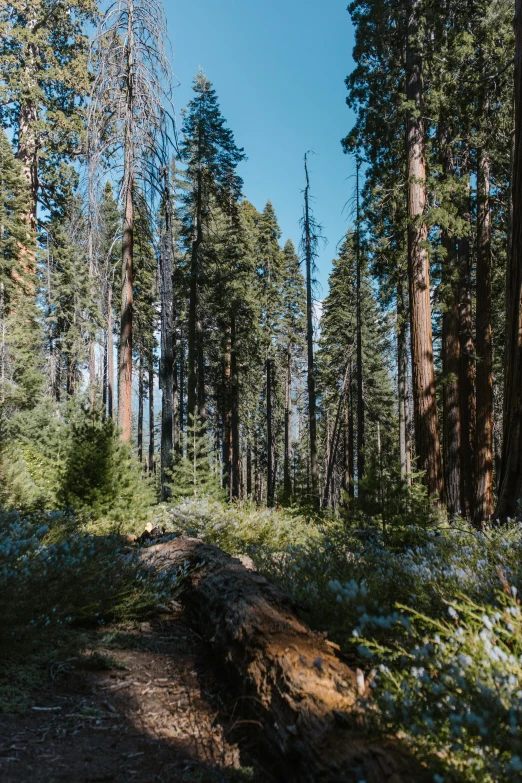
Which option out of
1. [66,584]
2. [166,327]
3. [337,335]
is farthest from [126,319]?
[337,335]

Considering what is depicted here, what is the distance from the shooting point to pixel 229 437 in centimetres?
2558

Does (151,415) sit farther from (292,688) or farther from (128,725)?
(292,688)

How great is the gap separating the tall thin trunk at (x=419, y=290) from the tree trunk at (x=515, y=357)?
10.4 ft

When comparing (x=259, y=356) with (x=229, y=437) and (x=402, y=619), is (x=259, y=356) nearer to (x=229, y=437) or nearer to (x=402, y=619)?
(x=229, y=437)

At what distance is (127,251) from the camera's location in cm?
1105

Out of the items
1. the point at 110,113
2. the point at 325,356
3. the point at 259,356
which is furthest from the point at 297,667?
the point at 325,356

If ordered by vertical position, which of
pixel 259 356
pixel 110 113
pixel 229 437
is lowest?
pixel 229 437

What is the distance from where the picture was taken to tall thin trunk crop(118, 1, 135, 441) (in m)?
10.9

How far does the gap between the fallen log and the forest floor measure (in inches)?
7.4

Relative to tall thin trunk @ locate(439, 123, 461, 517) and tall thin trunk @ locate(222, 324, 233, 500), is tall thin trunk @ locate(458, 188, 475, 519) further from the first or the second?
tall thin trunk @ locate(222, 324, 233, 500)

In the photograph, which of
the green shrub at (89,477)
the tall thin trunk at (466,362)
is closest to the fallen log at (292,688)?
the green shrub at (89,477)

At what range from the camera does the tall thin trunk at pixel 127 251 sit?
10.9 meters

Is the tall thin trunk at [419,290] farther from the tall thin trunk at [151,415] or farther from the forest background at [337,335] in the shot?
the tall thin trunk at [151,415]

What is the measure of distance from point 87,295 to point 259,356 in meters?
9.51
